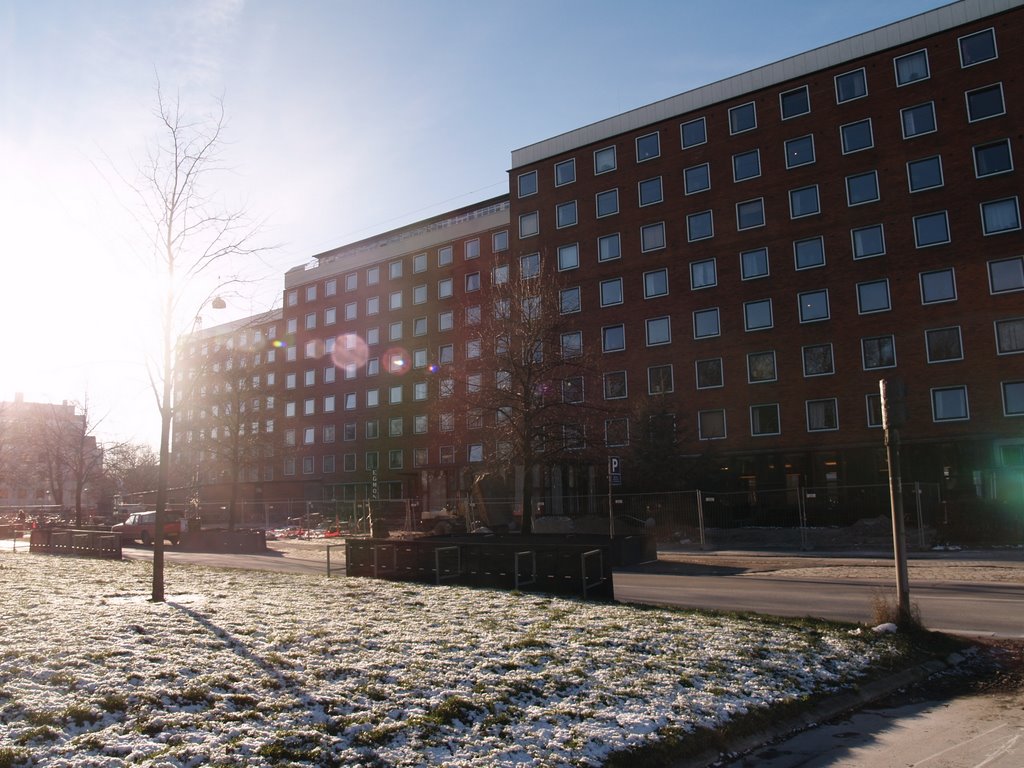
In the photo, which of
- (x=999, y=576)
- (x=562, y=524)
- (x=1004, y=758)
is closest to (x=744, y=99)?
(x=562, y=524)

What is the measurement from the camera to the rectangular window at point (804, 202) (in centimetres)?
4434

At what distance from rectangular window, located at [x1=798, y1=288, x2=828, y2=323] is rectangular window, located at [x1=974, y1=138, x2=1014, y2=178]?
9217 millimetres

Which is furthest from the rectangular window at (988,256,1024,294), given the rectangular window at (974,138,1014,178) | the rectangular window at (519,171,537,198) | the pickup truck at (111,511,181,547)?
the pickup truck at (111,511,181,547)

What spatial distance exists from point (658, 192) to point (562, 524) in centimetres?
2363

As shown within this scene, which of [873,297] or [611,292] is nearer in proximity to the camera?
[873,297]

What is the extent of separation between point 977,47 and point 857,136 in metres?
6.67

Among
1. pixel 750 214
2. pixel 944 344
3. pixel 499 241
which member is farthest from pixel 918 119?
pixel 499 241

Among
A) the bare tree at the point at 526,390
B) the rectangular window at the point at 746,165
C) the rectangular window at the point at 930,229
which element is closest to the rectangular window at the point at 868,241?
the rectangular window at the point at 930,229

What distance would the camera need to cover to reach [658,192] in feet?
164

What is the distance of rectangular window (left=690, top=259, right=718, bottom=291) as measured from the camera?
155 feet

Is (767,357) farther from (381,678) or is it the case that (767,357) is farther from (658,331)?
(381,678)

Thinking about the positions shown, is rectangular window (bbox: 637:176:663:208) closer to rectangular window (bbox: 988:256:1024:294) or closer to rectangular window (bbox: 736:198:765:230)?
rectangular window (bbox: 736:198:765:230)

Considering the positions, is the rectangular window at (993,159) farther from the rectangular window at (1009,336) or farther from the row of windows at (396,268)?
the row of windows at (396,268)

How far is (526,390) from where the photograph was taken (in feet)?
87.4
